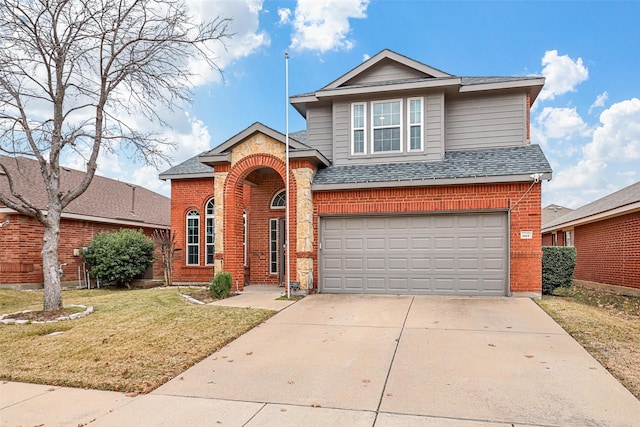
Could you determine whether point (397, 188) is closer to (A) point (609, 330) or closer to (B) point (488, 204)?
(B) point (488, 204)

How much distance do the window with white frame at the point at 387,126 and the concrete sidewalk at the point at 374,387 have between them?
6.48 m

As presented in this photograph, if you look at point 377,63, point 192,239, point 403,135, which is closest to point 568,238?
point 403,135

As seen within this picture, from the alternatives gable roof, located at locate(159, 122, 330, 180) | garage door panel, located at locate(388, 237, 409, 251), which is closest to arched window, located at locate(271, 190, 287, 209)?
gable roof, located at locate(159, 122, 330, 180)

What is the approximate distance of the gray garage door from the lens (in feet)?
36.3

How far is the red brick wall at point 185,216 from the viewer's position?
1518 centimetres

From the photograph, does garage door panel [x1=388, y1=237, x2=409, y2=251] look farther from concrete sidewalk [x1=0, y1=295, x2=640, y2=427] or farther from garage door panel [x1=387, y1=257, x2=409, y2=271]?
concrete sidewalk [x1=0, y1=295, x2=640, y2=427]

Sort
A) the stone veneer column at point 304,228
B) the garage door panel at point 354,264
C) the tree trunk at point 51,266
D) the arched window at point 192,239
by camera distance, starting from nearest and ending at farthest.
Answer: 1. the tree trunk at point 51,266
2. the stone veneer column at point 304,228
3. the garage door panel at point 354,264
4. the arched window at point 192,239

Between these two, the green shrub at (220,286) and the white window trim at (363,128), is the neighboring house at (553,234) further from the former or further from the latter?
the green shrub at (220,286)

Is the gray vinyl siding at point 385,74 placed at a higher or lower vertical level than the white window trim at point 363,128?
higher

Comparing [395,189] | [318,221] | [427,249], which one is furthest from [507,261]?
[318,221]

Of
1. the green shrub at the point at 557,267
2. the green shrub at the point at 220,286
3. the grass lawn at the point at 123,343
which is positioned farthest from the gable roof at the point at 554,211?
the grass lawn at the point at 123,343

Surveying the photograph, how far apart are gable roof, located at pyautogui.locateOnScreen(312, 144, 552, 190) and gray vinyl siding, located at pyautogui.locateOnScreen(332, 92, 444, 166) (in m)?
0.25

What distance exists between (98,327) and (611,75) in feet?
58.9

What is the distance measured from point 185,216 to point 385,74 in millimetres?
8477
